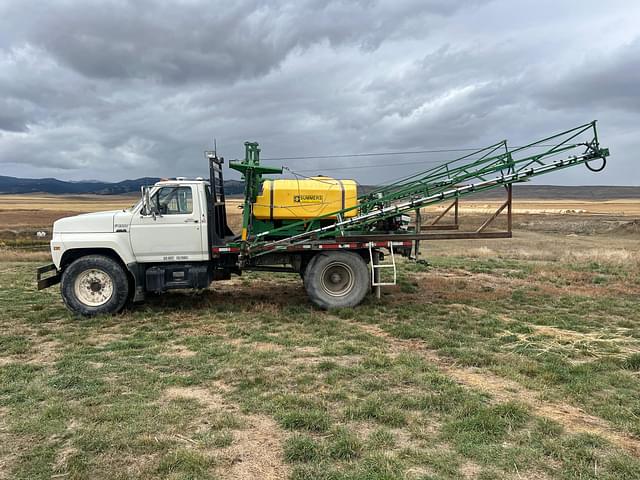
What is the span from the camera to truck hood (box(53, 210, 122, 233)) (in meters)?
8.77

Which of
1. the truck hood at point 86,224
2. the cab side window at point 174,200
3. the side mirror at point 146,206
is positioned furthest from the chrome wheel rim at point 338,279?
the truck hood at point 86,224

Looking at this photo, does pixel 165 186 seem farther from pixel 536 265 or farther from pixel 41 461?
pixel 536 265

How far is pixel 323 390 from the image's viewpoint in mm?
5289

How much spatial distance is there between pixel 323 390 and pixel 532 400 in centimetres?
227

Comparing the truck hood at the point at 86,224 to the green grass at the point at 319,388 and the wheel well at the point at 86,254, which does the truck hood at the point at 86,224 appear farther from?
the green grass at the point at 319,388

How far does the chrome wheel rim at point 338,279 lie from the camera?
9.52 metres

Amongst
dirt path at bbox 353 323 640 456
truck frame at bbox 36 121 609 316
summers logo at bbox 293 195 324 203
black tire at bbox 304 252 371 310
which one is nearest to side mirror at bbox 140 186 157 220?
truck frame at bbox 36 121 609 316

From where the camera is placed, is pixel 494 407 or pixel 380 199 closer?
pixel 494 407

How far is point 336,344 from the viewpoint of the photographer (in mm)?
7066

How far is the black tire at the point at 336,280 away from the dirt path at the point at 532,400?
259cm

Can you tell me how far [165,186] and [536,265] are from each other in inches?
473

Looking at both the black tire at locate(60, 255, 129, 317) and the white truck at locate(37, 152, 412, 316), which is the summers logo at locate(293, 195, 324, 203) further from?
the black tire at locate(60, 255, 129, 317)

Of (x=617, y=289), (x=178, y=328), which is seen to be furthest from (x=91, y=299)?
(x=617, y=289)

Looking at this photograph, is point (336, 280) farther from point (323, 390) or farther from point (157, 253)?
point (323, 390)
